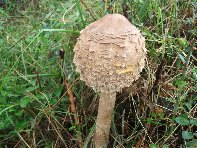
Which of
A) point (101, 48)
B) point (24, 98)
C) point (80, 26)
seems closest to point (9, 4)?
point (80, 26)

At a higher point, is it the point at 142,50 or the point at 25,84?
the point at 142,50

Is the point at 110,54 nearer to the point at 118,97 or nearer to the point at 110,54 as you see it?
the point at 110,54

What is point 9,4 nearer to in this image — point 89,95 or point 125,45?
point 89,95

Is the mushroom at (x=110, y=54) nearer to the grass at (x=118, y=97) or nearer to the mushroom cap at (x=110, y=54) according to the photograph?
the mushroom cap at (x=110, y=54)

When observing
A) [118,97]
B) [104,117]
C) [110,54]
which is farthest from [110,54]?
[118,97]

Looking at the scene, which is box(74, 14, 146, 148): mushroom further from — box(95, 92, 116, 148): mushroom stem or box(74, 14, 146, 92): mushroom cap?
box(95, 92, 116, 148): mushroom stem
